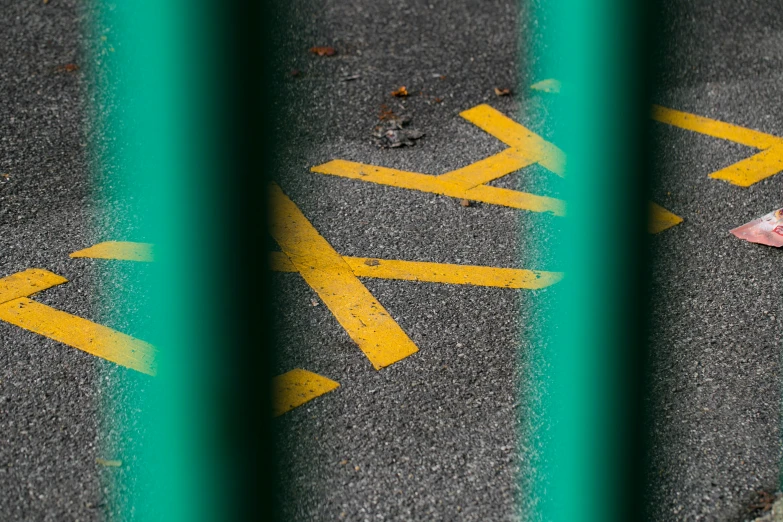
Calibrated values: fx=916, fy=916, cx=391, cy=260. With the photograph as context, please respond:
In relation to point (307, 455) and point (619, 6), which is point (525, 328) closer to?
point (307, 455)

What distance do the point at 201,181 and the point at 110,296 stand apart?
2.99 m

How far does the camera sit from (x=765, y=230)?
3789 millimetres

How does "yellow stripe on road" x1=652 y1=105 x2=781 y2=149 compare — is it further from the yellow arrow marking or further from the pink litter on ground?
the pink litter on ground

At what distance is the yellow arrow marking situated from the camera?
13.4 ft

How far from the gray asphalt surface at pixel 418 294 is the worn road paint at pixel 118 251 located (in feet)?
0.16

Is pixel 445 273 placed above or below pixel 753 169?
below

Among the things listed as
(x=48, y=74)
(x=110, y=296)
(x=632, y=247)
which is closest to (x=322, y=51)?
(x=48, y=74)

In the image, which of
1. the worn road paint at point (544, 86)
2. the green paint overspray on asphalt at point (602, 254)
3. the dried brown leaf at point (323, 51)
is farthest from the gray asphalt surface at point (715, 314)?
the dried brown leaf at point (323, 51)

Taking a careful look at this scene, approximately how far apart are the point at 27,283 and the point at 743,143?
3.35 m

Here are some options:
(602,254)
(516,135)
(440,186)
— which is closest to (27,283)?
(440,186)

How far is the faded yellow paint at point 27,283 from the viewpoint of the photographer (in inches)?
134

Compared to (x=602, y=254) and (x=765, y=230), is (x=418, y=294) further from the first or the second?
(x=602, y=254)

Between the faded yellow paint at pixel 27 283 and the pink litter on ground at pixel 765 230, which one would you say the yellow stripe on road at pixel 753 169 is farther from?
the faded yellow paint at pixel 27 283

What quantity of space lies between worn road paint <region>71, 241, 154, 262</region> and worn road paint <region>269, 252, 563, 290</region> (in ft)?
1.80
